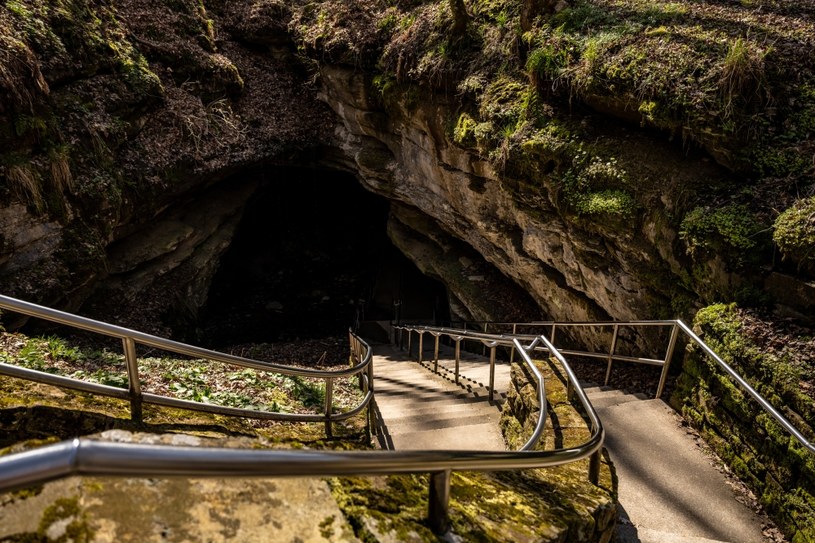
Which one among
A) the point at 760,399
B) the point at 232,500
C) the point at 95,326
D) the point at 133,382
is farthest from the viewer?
the point at 760,399

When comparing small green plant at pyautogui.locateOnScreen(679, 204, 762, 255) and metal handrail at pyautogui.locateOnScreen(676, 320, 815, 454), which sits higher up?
small green plant at pyautogui.locateOnScreen(679, 204, 762, 255)

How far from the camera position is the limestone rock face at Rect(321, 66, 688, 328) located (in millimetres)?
6344

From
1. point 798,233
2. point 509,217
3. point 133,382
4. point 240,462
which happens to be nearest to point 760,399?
point 798,233

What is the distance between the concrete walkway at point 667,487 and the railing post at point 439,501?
1.97 meters

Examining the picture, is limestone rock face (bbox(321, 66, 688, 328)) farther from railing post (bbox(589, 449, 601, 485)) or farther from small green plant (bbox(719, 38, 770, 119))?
railing post (bbox(589, 449, 601, 485))

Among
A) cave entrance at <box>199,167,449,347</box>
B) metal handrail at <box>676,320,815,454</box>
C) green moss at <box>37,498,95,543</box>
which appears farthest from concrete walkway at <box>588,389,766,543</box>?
cave entrance at <box>199,167,449,347</box>

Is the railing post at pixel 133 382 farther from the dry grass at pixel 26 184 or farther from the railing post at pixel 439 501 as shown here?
the dry grass at pixel 26 184

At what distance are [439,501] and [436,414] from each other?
3519 mm

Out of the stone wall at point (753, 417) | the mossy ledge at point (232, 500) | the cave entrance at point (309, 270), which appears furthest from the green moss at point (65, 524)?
the cave entrance at point (309, 270)

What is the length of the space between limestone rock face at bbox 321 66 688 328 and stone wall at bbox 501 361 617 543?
2735 millimetres

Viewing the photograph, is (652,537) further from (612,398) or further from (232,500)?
(232,500)

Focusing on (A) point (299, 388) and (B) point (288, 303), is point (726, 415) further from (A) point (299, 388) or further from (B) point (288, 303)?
(B) point (288, 303)

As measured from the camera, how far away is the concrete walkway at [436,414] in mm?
4336

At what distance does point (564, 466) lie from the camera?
117 inches
